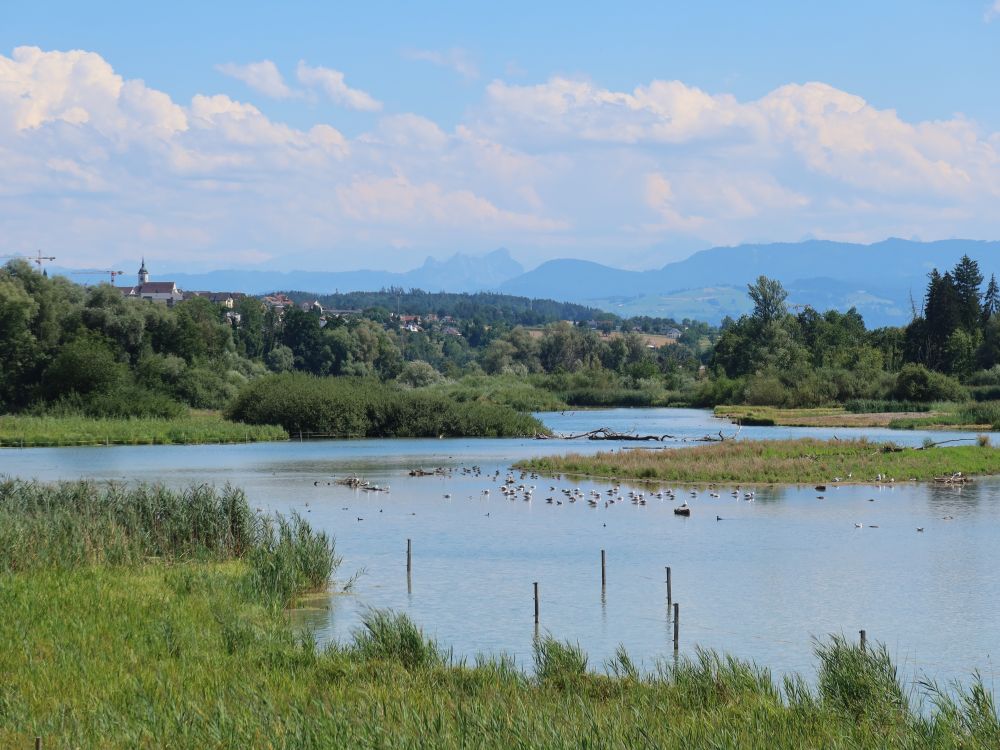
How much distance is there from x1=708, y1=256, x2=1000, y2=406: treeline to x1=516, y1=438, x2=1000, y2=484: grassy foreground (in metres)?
44.8

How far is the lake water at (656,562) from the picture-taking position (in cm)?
2094

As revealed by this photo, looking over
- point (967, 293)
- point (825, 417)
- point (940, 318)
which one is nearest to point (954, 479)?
point (825, 417)

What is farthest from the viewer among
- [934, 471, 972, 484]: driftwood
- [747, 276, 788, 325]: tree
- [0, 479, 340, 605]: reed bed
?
[747, 276, 788, 325]: tree

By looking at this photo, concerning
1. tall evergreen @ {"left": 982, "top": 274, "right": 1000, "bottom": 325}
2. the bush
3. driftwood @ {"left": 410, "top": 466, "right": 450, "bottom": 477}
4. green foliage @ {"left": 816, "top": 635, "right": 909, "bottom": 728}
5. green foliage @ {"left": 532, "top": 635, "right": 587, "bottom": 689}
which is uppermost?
tall evergreen @ {"left": 982, "top": 274, "right": 1000, "bottom": 325}

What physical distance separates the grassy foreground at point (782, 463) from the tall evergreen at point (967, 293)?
60682mm

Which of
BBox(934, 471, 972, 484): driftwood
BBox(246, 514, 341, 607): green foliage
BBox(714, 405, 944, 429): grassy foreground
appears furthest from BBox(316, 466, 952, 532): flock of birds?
BBox(714, 405, 944, 429): grassy foreground

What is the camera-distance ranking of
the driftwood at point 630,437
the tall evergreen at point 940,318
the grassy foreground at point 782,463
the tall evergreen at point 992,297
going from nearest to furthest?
the grassy foreground at point 782,463
the driftwood at point 630,437
the tall evergreen at point 940,318
the tall evergreen at point 992,297

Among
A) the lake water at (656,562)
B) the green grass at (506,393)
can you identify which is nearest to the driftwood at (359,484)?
the lake water at (656,562)

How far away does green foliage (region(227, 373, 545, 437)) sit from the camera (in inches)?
3034

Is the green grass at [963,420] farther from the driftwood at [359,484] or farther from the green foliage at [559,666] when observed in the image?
the green foliage at [559,666]

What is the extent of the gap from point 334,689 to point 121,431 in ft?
192

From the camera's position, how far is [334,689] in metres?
15.2

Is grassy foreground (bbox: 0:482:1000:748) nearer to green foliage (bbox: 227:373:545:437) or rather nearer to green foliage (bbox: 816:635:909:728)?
green foliage (bbox: 816:635:909:728)

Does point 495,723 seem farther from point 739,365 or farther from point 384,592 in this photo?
point 739,365
